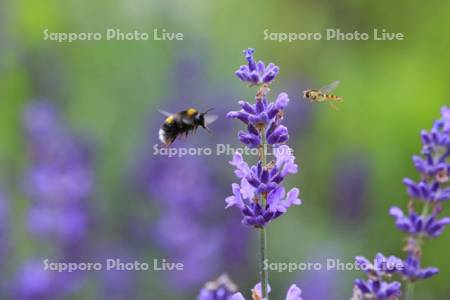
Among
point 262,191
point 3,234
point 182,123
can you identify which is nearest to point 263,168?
point 262,191

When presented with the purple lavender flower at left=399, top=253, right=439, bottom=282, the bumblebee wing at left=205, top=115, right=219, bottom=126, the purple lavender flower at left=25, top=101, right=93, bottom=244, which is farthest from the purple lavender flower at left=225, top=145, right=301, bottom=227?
the purple lavender flower at left=25, top=101, right=93, bottom=244

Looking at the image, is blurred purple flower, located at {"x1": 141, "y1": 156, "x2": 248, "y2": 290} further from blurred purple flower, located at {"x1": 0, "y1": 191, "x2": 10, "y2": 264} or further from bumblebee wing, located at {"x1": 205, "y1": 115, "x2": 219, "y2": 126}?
bumblebee wing, located at {"x1": 205, "y1": 115, "x2": 219, "y2": 126}

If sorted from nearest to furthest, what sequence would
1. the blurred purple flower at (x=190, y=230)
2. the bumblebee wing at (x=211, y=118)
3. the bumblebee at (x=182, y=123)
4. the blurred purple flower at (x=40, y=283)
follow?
1. the bumblebee wing at (x=211, y=118)
2. the bumblebee at (x=182, y=123)
3. the blurred purple flower at (x=40, y=283)
4. the blurred purple flower at (x=190, y=230)

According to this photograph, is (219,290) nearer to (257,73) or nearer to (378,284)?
(378,284)

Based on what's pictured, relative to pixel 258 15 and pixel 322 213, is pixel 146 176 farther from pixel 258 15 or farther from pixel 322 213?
pixel 258 15

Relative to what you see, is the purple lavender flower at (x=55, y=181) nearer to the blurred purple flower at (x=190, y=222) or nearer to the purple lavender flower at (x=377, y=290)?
the blurred purple flower at (x=190, y=222)

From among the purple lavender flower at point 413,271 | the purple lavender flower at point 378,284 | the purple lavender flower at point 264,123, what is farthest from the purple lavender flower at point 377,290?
the purple lavender flower at point 264,123
